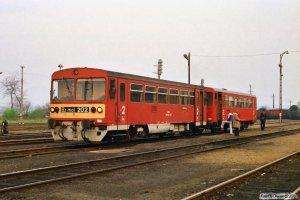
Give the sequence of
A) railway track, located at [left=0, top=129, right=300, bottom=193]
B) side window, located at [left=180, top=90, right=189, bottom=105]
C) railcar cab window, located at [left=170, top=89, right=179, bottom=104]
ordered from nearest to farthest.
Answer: railway track, located at [left=0, top=129, right=300, bottom=193] → railcar cab window, located at [left=170, top=89, right=179, bottom=104] → side window, located at [left=180, top=90, right=189, bottom=105]

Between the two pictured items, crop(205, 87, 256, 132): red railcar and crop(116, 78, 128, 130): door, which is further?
crop(205, 87, 256, 132): red railcar

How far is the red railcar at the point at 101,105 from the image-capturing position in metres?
17.4

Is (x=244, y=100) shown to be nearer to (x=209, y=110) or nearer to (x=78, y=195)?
(x=209, y=110)

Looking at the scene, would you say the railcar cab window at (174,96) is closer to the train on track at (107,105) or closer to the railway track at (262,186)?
the train on track at (107,105)

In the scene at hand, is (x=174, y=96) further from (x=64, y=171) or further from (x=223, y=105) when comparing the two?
(x=64, y=171)

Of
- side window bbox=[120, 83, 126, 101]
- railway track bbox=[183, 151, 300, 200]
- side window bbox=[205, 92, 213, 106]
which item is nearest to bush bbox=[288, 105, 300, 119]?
side window bbox=[205, 92, 213, 106]

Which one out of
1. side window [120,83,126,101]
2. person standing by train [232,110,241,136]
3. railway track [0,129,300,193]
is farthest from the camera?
person standing by train [232,110,241,136]

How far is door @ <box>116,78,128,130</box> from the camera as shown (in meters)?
18.2

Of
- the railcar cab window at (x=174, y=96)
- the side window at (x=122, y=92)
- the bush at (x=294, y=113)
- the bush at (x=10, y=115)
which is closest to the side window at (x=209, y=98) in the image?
the railcar cab window at (x=174, y=96)

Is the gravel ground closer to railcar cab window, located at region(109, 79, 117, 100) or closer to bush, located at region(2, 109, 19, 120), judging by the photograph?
railcar cab window, located at region(109, 79, 117, 100)

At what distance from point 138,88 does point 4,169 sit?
9351mm

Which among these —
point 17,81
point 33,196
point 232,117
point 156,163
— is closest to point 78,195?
point 33,196

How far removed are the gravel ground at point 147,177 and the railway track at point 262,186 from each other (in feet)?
1.54

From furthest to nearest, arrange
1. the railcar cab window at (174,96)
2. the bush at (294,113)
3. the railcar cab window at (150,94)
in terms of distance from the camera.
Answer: the bush at (294,113) < the railcar cab window at (174,96) < the railcar cab window at (150,94)
